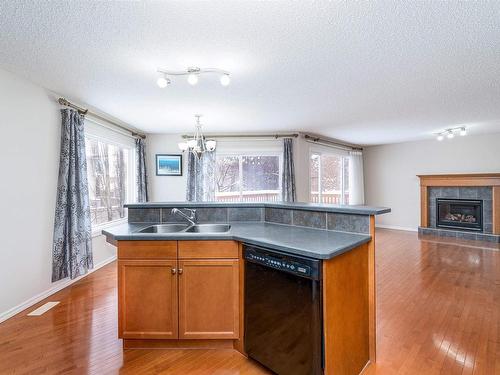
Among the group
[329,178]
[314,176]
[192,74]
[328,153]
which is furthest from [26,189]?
[329,178]

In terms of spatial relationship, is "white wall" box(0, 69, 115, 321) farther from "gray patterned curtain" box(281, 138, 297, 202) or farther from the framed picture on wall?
"gray patterned curtain" box(281, 138, 297, 202)

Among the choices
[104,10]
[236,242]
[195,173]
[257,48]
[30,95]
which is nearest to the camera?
[104,10]

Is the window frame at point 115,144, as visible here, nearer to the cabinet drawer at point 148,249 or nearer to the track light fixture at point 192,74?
the track light fixture at point 192,74

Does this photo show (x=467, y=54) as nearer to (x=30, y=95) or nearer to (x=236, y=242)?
(x=236, y=242)

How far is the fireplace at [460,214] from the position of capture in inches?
241

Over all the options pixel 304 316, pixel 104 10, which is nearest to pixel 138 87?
pixel 104 10

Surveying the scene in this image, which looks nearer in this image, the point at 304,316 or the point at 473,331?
the point at 304,316

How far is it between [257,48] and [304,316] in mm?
2054

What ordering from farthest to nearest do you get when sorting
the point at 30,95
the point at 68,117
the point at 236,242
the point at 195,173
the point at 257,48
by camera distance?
1. the point at 195,173
2. the point at 68,117
3. the point at 30,95
4. the point at 257,48
5. the point at 236,242

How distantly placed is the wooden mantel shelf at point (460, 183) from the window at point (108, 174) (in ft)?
22.2

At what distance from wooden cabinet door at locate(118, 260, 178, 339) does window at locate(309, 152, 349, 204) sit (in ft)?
15.2

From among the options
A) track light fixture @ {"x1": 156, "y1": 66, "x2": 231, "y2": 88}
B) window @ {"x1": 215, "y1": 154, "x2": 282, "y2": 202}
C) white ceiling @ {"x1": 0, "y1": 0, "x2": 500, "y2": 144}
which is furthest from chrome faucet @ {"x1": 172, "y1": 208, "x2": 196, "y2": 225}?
window @ {"x1": 215, "y1": 154, "x2": 282, "y2": 202}

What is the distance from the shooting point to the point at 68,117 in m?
3.38

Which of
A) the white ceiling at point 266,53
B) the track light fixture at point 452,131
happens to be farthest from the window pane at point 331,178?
the white ceiling at point 266,53
